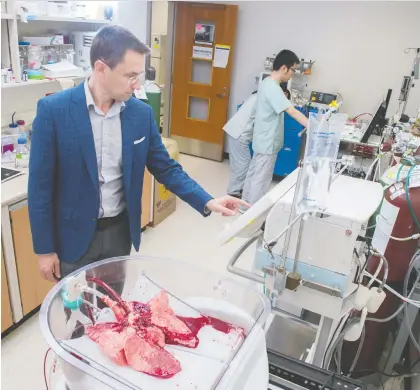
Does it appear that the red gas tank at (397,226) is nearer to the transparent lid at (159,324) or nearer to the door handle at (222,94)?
the transparent lid at (159,324)

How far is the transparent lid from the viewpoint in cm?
82

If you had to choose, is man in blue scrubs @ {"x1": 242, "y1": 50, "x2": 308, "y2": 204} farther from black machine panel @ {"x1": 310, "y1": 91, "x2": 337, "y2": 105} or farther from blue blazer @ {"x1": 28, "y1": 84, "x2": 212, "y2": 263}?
blue blazer @ {"x1": 28, "y1": 84, "x2": 212, "y2": 263}

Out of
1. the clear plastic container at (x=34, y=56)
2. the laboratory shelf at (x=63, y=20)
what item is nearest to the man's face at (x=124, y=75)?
the laboratory shelf at (x=63, y=20)

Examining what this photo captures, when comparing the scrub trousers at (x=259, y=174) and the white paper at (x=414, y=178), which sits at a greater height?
the white paper at (x=414, y=178)

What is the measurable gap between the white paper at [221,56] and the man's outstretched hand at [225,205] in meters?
3.59

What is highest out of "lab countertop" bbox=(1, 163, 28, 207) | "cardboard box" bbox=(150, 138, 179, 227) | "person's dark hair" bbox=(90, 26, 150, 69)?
"person's dark hair" bbox=(90, 26, 150, 69)

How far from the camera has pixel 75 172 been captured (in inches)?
53.6

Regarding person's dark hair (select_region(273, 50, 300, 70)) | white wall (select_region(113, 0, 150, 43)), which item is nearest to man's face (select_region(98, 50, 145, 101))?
person's dark hair (select_region(273, 50, 300, 70))

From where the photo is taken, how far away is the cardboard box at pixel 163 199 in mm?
3266

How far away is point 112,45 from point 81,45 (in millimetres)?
1893

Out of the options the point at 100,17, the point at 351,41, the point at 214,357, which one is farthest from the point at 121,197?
the point at 351,41

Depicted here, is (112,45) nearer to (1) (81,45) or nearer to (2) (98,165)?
(2) (98,165)

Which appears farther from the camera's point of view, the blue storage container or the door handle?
the door handle

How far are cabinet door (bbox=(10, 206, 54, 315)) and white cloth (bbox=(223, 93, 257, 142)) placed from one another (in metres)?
2.14
